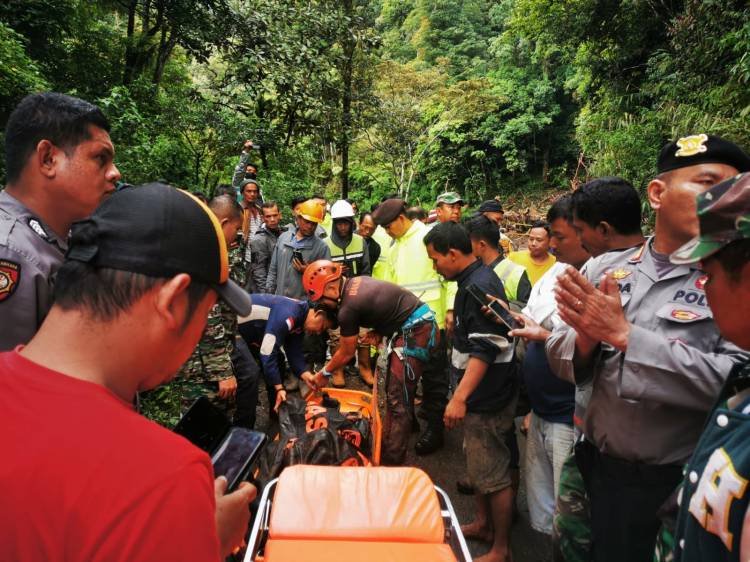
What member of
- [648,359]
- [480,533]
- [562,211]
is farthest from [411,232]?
[648,359]

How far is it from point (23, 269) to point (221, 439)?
92 cm

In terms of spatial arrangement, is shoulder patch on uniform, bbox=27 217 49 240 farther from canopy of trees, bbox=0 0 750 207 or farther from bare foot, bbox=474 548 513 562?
canopy of trees, bbox=0 0 750 207

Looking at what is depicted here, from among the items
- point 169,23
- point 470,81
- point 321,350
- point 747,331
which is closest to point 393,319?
point 321,350

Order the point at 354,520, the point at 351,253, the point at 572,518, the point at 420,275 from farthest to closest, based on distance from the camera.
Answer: the point at 351,253, the point at 420,275, the point at 572,518, the point at 354,520

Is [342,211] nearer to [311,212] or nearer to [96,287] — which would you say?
[311,212]

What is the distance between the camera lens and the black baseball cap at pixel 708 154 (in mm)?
1712

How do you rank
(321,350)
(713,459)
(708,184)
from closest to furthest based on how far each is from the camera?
(713,459), (708,184), (321,350)

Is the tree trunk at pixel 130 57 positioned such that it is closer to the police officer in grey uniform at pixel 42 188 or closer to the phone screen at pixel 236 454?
the police officer in grey uniform at pixel 42 188

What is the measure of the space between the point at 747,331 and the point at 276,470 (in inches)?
101

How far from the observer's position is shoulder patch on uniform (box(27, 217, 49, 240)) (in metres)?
1.62

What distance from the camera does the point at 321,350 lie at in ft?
17.7

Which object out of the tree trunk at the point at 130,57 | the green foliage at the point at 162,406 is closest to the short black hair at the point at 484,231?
the green foliage at the point at 162,406

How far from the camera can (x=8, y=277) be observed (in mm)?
1482

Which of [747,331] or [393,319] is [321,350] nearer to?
[393,319]
